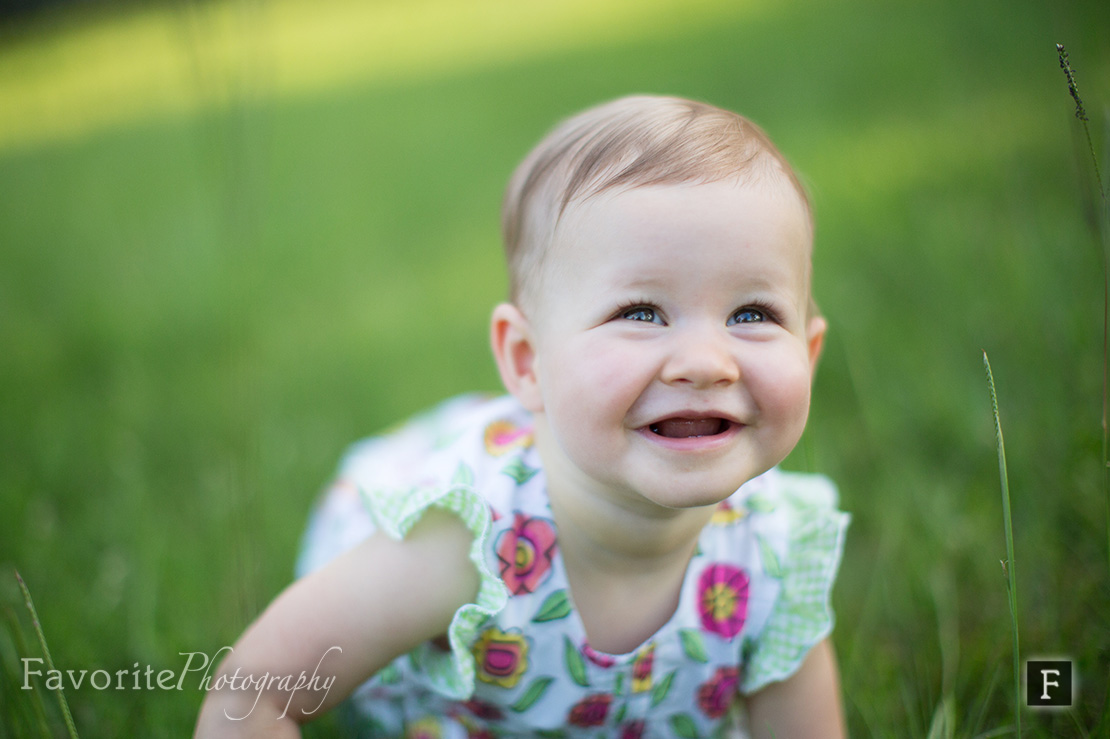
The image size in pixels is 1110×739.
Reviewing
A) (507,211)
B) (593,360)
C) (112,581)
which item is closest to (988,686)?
(593,360)

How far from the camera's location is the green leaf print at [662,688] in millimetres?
1228

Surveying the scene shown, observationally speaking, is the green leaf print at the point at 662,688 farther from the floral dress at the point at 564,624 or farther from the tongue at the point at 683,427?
the tongue at the point at 683,427

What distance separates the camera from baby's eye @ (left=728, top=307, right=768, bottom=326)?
101 cm

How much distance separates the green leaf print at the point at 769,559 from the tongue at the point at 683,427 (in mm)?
384

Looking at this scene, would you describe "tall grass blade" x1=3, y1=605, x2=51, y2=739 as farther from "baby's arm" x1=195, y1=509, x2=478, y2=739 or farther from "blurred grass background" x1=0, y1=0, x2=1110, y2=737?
"baby's arm" x1=195, y1=509, x2=478, y2=739

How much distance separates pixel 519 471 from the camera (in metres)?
1.24

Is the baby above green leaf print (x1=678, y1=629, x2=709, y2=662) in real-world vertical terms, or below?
above

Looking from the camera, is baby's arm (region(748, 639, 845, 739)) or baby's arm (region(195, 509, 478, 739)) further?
baby's arm (region(748, 639, 845, 739))

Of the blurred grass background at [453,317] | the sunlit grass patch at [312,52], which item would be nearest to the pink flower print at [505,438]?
the blurred grass background at [453,317]

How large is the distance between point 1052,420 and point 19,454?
104 inches

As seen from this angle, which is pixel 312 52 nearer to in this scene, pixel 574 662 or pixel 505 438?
pixel 505 438

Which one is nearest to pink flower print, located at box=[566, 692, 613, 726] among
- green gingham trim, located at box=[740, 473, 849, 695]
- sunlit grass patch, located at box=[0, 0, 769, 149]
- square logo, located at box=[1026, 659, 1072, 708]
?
green gingham trim, located at box=[740, 473, 849, 695]

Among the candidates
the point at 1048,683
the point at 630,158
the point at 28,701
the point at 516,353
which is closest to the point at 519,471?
the point at 516,353

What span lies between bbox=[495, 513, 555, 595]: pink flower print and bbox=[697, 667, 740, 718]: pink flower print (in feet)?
1.04
